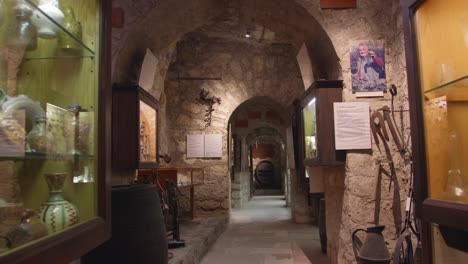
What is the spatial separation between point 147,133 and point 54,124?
211 centimetres

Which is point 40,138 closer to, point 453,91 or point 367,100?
point 453,91

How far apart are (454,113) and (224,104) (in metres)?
4.96

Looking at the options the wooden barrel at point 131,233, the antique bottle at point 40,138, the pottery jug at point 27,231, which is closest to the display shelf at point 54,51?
the antique bottle at point 40,138

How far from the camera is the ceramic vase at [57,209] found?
111 cm

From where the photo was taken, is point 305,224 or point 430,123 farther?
point 305,224

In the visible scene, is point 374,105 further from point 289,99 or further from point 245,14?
point 289,99

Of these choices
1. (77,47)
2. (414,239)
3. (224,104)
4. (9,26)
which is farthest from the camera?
(224,104)

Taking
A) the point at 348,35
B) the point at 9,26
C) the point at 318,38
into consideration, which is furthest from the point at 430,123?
the point at 318,38

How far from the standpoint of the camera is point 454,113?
135 centimetres

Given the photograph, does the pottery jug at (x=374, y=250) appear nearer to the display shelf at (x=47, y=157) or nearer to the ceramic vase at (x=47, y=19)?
the display shelf at (x=47, y=157)

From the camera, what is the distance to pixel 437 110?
1.38 m

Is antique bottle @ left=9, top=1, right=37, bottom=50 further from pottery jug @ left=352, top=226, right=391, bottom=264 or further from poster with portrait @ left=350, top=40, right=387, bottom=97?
poster with portrait @ left=350, top=40, right=387, bottom=97

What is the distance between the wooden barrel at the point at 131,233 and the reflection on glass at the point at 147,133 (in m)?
1.04

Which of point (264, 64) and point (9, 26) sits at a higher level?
point (264, 64)
